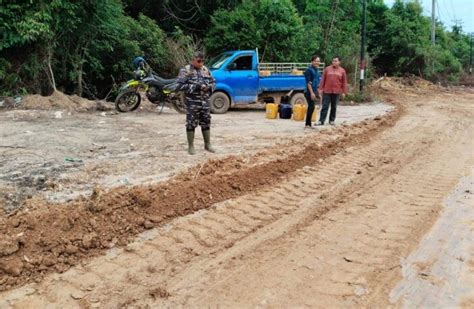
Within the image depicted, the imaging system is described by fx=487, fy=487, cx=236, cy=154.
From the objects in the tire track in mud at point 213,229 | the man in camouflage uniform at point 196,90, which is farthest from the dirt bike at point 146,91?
the tire track in mud at point 213,229

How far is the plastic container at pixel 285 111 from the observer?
1309 centimetres

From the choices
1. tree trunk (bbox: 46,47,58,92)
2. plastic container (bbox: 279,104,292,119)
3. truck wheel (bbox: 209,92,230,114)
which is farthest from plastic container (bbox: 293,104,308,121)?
tree trunk (bbox: 46,47,58,92)

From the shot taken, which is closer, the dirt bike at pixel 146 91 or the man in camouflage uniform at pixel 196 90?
the man in camouflage uniform at pixel 196 90

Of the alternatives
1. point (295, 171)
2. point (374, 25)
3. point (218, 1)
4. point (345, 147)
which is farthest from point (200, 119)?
point (374, 25)

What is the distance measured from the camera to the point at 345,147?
893 cm

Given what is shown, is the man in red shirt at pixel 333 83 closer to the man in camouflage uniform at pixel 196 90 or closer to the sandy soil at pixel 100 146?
the sandy soil at pixel 100 146

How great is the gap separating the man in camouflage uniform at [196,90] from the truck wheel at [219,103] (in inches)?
262

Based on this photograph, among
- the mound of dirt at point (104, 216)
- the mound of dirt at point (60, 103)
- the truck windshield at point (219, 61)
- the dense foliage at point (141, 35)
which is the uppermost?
the dense foliage at point (141, 35)

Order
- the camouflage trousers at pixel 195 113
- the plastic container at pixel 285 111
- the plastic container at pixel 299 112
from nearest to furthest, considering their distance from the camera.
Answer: the camouflage trousers at pixel 195 113 → the plastic container at pixel 299 112 → the plastic container at pixel 285 111

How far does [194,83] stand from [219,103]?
22.8 feet

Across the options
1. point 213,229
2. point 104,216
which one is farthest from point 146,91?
point 213,229

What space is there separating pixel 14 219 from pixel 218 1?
18710 mm

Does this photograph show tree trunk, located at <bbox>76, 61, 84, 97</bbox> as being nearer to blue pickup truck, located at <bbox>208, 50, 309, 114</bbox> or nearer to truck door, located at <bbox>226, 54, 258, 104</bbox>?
blue pickup truck, located at <bbox>208, 50, 309, 114</bbox>

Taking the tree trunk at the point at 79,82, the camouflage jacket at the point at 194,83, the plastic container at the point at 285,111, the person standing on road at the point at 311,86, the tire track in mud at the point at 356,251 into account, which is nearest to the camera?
the tire track in mud at the point at 356,251
